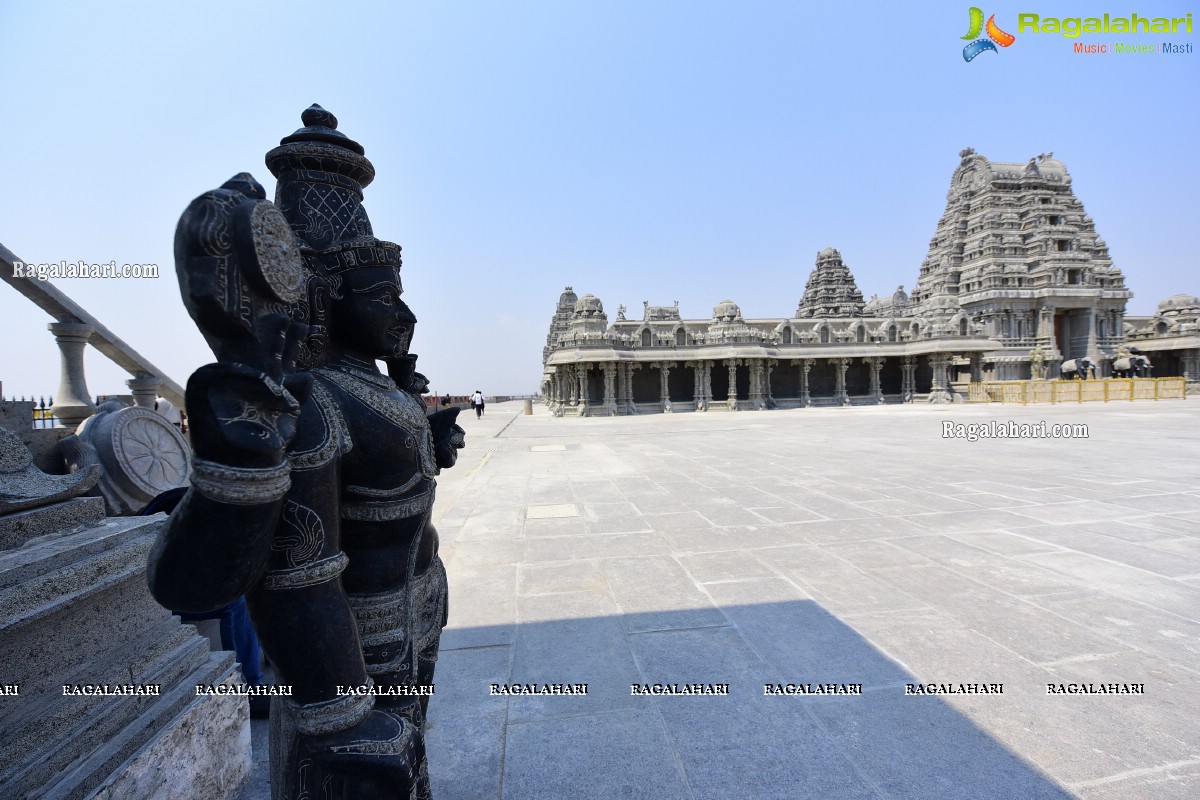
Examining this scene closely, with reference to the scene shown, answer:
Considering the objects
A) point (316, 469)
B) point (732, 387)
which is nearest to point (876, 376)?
point (732, 387)

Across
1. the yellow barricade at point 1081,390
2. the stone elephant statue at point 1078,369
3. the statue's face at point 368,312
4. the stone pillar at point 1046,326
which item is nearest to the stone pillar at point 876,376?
the yellow barricade at point 1081,390

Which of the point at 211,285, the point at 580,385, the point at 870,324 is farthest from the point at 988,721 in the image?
the point at 870,324

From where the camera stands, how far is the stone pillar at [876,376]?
3376cm

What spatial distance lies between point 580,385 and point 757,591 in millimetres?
26483

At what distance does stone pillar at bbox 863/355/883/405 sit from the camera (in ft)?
111

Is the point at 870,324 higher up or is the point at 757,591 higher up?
the point at 870,324

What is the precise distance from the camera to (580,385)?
30156mm

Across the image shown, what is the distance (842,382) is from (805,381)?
2.44m

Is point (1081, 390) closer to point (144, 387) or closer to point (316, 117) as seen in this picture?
point (316, 117)

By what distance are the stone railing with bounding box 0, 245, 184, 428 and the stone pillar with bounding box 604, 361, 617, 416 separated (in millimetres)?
23511

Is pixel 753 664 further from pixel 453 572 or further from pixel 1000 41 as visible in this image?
pixel 1000 41

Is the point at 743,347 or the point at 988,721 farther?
the point at 743,347

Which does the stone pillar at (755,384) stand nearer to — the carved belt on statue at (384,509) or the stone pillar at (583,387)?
the stone pillar at (583,387)

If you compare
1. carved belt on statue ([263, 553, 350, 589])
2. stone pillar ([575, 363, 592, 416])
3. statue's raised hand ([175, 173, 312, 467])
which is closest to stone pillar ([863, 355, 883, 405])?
stone pillar ([575, 363, 592, 416])
